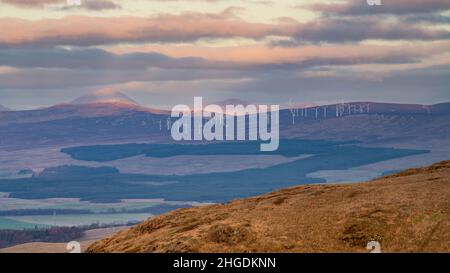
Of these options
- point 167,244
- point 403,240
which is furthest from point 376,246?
point 167,244

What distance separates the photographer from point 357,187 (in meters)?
74.6

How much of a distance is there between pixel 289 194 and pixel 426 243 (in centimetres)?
2038

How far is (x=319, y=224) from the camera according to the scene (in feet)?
208

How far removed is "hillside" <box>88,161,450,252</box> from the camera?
60469 millimetres

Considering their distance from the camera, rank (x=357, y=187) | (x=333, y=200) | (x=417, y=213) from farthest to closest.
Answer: (x=357, y=187)
(x=333, y=200)
(x=417, y=213)

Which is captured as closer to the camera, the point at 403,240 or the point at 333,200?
the point at 403,240

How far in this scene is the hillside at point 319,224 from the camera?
60.5m

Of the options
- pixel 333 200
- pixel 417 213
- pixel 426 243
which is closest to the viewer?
pixel 426 243
